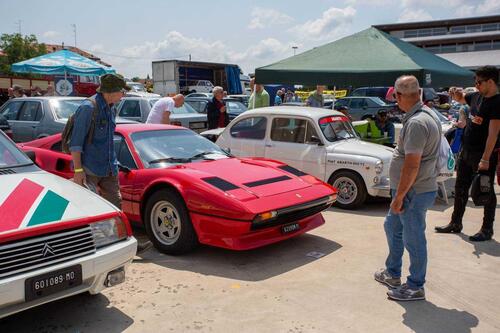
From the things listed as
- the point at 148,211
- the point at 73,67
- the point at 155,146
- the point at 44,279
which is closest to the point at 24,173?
the point at 44,279

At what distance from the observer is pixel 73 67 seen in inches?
548

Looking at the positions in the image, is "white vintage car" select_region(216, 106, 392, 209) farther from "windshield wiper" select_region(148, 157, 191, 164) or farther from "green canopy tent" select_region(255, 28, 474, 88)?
"windshield wiper" select_region(148, 157, 191, 164)

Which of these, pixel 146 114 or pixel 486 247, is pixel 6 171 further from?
pixel 146 114

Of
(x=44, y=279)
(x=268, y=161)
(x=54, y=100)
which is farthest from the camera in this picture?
(x=54, y=100)

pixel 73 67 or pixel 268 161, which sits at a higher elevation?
pixel 73 67

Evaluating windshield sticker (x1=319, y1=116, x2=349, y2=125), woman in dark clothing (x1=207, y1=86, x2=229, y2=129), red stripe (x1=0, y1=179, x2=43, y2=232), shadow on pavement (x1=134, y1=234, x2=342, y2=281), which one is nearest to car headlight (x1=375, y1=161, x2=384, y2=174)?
windshield sticker (x1=319, y1=116, x2=349, y2=125)

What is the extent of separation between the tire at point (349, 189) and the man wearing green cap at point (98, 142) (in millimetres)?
3437

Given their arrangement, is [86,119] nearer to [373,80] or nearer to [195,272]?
[195,272]

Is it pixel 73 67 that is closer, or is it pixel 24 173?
pixel 24 173

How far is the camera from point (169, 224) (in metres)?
4.96

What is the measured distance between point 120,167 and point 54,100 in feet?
19.1

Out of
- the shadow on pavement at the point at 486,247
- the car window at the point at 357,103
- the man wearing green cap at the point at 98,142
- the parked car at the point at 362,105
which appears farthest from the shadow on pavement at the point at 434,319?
the car window at the point at 357,103

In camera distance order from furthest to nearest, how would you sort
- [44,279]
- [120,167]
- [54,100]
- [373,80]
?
1. [54,100]
2. [373,80]
3. [120,167]
4. [44,279]

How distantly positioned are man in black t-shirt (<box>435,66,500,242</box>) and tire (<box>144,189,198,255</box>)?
3164 millimetres
